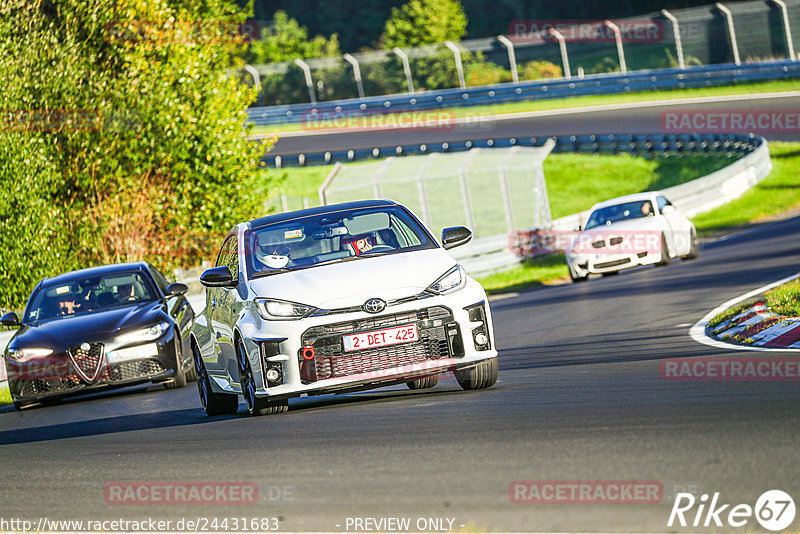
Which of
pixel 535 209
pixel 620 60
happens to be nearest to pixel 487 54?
pixel 620 60

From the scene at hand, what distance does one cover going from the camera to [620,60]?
163 ft

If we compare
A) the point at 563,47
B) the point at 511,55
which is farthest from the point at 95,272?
the point at 511,55

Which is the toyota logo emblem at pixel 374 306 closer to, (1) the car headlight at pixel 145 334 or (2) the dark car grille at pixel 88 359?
(1) the car headlight at pixel 145 334

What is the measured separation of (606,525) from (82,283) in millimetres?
10609

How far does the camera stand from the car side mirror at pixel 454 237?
9.52m

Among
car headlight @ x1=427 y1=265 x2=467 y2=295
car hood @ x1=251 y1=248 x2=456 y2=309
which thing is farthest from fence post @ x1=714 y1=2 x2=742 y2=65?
car hood @ x1=251 y1=248 x2=456 y2=309

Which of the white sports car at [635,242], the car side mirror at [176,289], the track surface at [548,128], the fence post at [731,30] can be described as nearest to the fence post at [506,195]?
the white sports car at [635,242]

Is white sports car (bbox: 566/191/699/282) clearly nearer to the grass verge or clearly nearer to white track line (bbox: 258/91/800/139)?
white track line (bbox: 258/91/800/139)

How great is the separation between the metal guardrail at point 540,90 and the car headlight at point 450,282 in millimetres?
37096

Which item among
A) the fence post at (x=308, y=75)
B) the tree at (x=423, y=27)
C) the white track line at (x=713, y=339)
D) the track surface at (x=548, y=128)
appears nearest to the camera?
the white track line at (x=713, y=339)

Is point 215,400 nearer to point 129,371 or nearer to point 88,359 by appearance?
point 129,371

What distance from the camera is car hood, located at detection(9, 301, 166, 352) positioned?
1330cm

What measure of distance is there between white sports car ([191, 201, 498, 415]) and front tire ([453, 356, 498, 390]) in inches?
0.4

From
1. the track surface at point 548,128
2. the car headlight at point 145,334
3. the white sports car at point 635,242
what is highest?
the car headlight at point 145,334
